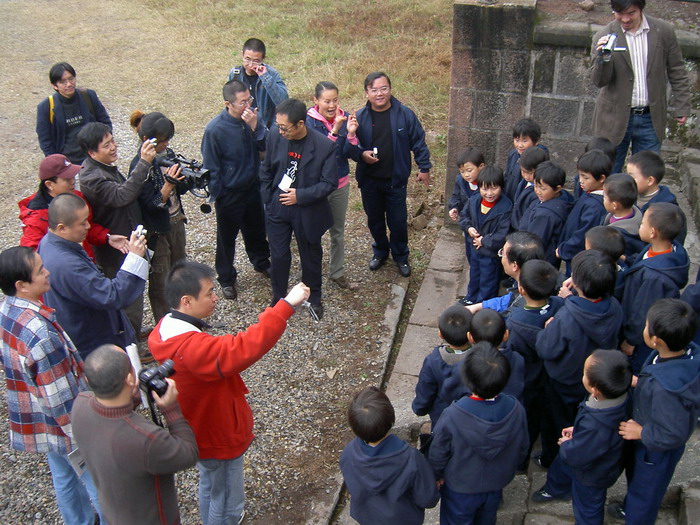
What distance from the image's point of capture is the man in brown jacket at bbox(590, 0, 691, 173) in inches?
203

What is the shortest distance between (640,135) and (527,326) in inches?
111

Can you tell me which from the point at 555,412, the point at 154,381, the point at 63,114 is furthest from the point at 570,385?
the point at 63,114

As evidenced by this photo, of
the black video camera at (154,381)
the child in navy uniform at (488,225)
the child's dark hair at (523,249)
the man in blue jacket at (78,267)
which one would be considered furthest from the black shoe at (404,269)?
the black video camera at (154,381)

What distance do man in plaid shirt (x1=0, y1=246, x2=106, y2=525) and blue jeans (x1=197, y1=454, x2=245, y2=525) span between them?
0.61 metres

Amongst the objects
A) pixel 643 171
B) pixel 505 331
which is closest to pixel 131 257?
pixel 505 331

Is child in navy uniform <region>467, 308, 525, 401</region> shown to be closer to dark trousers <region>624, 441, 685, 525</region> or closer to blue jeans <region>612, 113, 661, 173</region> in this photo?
dark trousers <region>624, 441, 685, 525</region>

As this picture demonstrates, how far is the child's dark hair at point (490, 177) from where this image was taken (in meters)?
4.89

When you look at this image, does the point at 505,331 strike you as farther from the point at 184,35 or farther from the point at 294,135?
the point at 184,35

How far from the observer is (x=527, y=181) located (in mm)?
4875

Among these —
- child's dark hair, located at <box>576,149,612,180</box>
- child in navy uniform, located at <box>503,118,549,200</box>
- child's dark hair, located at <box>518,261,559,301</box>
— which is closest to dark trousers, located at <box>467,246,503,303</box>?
child in navy uniform, located at <box>503,118,549,200</box>

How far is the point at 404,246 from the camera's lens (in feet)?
20.7

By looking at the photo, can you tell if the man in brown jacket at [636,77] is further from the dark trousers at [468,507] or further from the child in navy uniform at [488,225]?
the dark trousers at [468,507]

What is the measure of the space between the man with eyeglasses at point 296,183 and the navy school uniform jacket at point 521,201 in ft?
4.56

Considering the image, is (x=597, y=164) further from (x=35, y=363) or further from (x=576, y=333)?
(x=35, y=363)
